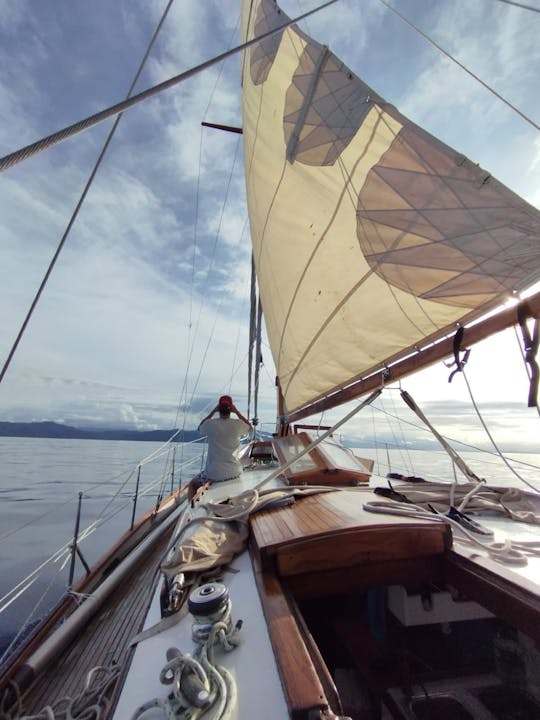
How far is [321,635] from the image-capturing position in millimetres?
1964

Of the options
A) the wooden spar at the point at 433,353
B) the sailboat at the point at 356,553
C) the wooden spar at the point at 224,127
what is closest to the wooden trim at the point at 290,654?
the sailboat at the point at 356,553

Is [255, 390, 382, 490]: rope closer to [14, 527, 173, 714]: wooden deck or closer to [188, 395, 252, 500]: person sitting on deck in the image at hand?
[14, 527, 173, 714]: wooden deck

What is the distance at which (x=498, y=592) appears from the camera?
4.40ft

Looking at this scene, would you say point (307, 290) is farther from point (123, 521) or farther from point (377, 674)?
point (123, 521)

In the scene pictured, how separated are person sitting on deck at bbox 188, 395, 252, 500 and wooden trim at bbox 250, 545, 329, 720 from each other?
250cm

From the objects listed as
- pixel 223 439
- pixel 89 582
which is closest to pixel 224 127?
pixel 223 439

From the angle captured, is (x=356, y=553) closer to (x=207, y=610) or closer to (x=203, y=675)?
(x=207, y=610)

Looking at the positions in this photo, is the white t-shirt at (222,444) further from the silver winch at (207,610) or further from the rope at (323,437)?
the silver winch at (207,610)

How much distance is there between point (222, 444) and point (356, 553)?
8.73 ft

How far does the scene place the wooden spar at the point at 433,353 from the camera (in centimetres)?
173

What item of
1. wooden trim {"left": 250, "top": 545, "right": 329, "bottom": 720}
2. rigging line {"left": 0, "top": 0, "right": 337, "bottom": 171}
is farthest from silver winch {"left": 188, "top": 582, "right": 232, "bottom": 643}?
rigging line {"left": 0, "top": 0, "right": 337, "bottom": 171}

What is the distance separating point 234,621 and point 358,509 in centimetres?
92

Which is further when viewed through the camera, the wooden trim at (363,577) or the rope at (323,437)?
the rope at (323,437)

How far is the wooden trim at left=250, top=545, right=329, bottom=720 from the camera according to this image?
2.70 feet
